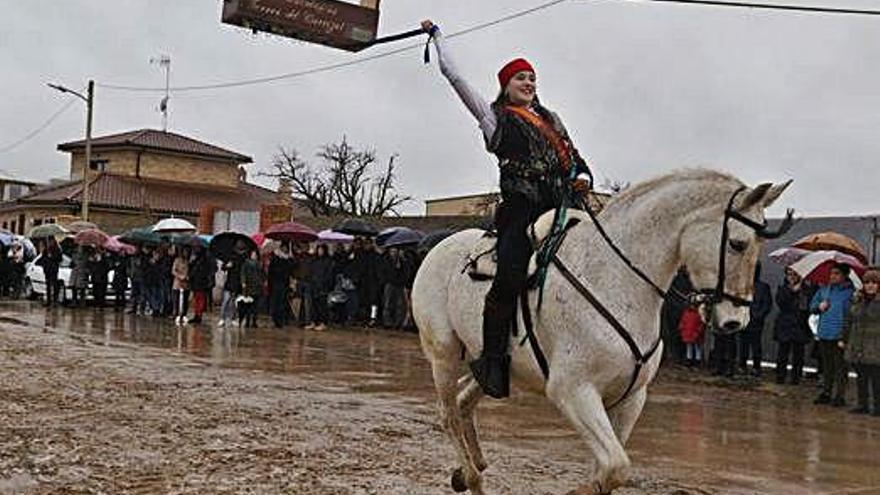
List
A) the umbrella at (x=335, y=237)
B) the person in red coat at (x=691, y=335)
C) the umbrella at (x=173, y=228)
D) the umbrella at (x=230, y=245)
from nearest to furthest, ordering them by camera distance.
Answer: the person in red coat at (x=691, y=335) → the umbrella at (x=230, y=245) → the umbrella at (x=335, y=237) → the umbrella at (x=173, y=228)

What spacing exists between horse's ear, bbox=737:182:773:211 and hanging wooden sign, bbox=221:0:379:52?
368 inches

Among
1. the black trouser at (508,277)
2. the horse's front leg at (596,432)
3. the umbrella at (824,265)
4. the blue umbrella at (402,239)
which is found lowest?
the horse's front leg at (596,432)

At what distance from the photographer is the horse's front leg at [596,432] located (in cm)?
513

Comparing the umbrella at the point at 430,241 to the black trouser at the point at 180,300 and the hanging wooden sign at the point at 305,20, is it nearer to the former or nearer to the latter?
the hanging wooden sign at the point at 305,20

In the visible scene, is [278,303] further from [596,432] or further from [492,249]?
[596,432]

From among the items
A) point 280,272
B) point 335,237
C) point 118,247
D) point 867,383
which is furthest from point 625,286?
point 118,247

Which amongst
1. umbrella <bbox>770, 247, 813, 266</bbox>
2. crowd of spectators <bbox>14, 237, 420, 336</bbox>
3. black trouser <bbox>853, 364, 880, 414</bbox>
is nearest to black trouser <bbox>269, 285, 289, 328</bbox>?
crowd of spectators <bbox>14, 237, 420, 336</bbox>

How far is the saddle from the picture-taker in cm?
603

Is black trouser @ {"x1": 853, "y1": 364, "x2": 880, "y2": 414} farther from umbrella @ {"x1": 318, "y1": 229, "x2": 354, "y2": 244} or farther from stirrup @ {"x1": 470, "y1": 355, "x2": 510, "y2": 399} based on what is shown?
umbrella @ {"x1": 318, "y1": 229, "x2": 354, "y2": 244}

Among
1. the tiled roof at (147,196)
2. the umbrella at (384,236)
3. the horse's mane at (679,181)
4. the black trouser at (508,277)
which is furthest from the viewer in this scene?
→ the tiled roof at (147,196)

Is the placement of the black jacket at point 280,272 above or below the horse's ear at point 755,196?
below

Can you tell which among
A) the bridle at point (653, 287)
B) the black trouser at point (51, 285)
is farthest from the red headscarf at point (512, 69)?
the black trouser at point (51, 285)

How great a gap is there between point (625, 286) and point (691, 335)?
39.5ft

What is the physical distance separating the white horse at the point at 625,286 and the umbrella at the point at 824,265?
960 centimetres
